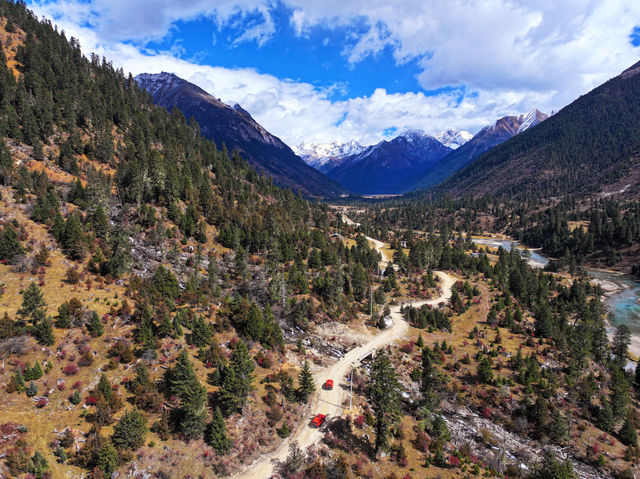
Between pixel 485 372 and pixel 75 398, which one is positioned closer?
pixel 75 398

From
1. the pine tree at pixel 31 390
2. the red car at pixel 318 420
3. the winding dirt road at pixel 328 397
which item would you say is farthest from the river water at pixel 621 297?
the pine tree at pixel 31 390

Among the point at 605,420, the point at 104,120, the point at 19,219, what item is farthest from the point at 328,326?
the point at 104,120

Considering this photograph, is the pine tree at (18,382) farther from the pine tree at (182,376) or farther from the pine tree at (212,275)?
the pine tree at (212,275)

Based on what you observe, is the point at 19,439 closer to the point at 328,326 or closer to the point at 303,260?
the point at 328,326

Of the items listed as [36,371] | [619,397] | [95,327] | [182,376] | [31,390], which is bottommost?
[619,397]

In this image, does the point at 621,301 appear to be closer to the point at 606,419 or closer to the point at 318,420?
the point at 606,419

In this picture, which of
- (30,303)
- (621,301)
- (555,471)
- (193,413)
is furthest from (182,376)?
(621,301)
